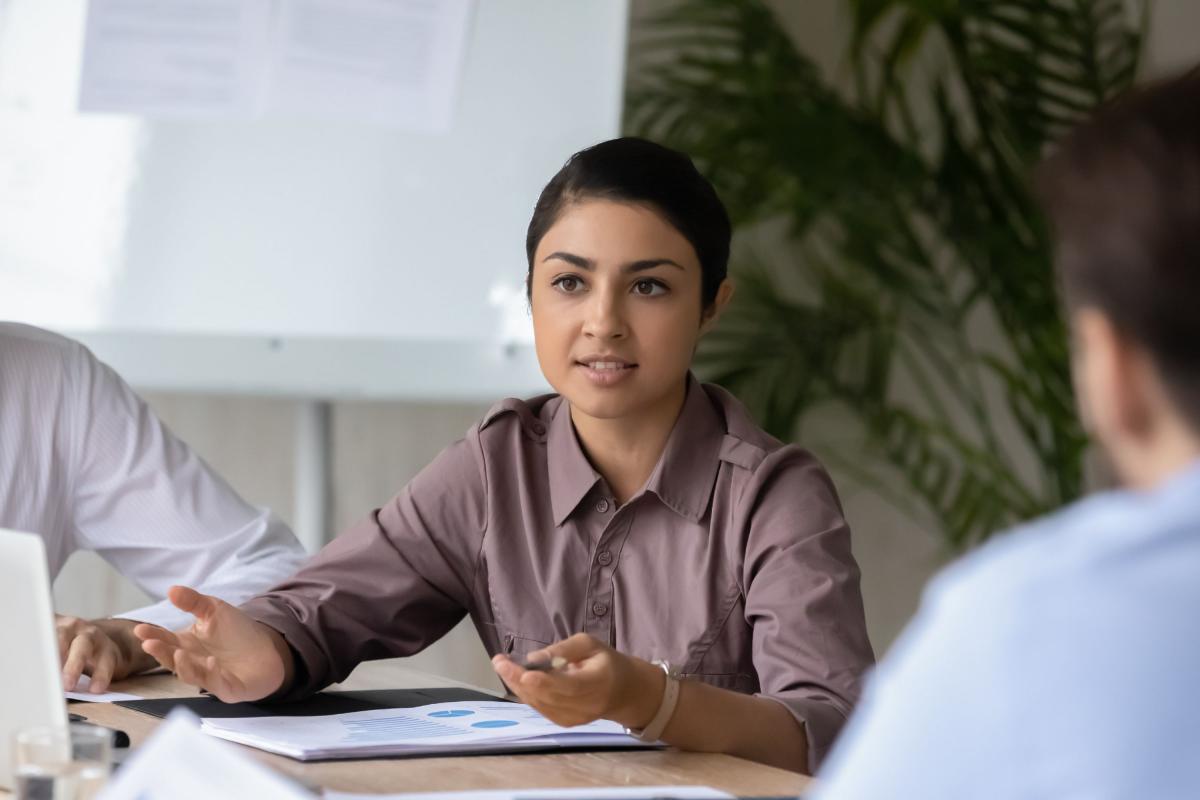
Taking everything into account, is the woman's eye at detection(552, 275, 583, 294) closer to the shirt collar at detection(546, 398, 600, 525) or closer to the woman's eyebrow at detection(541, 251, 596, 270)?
the woman's eyebrow at detection(541, 251, 596, 270)

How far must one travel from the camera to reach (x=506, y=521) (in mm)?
1596

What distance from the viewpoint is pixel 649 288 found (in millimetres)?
1529

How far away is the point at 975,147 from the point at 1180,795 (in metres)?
2.98

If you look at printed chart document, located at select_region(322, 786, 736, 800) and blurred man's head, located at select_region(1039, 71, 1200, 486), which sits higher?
blurred man's head, located at select_region(1039, 71, 1200, 486)

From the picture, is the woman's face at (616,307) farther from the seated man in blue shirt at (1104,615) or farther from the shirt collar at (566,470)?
the seated man in blue shirt at (1104,615)

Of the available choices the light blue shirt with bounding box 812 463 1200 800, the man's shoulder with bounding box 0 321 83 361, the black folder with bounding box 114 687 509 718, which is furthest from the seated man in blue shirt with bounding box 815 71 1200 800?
the man's shoulder with bounding box 0 321 83 361

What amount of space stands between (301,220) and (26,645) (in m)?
1.72

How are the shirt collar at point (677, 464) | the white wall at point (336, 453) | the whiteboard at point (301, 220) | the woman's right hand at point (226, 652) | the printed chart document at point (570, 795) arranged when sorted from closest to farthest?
the printed chart document at point (570, 795) → the woman's right hand at point (226, 652) → the shirt collar at point (677, 464) → the whiteboard at point (301, 220) → the white wall at point (336, 453)

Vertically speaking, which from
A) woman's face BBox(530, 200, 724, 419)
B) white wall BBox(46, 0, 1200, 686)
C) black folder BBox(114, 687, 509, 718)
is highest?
woman's face BBox(530, 200, 724, 419)

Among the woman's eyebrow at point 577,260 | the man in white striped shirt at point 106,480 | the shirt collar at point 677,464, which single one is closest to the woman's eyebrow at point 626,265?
the woman's eyebrow at point 577,260

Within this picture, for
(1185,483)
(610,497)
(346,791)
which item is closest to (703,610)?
(610,497)

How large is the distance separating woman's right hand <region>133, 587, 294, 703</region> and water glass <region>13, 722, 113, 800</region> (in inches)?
14.8

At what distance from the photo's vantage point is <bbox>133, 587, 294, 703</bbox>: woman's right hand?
1.32 metres

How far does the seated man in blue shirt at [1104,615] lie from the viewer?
20.7 inches
